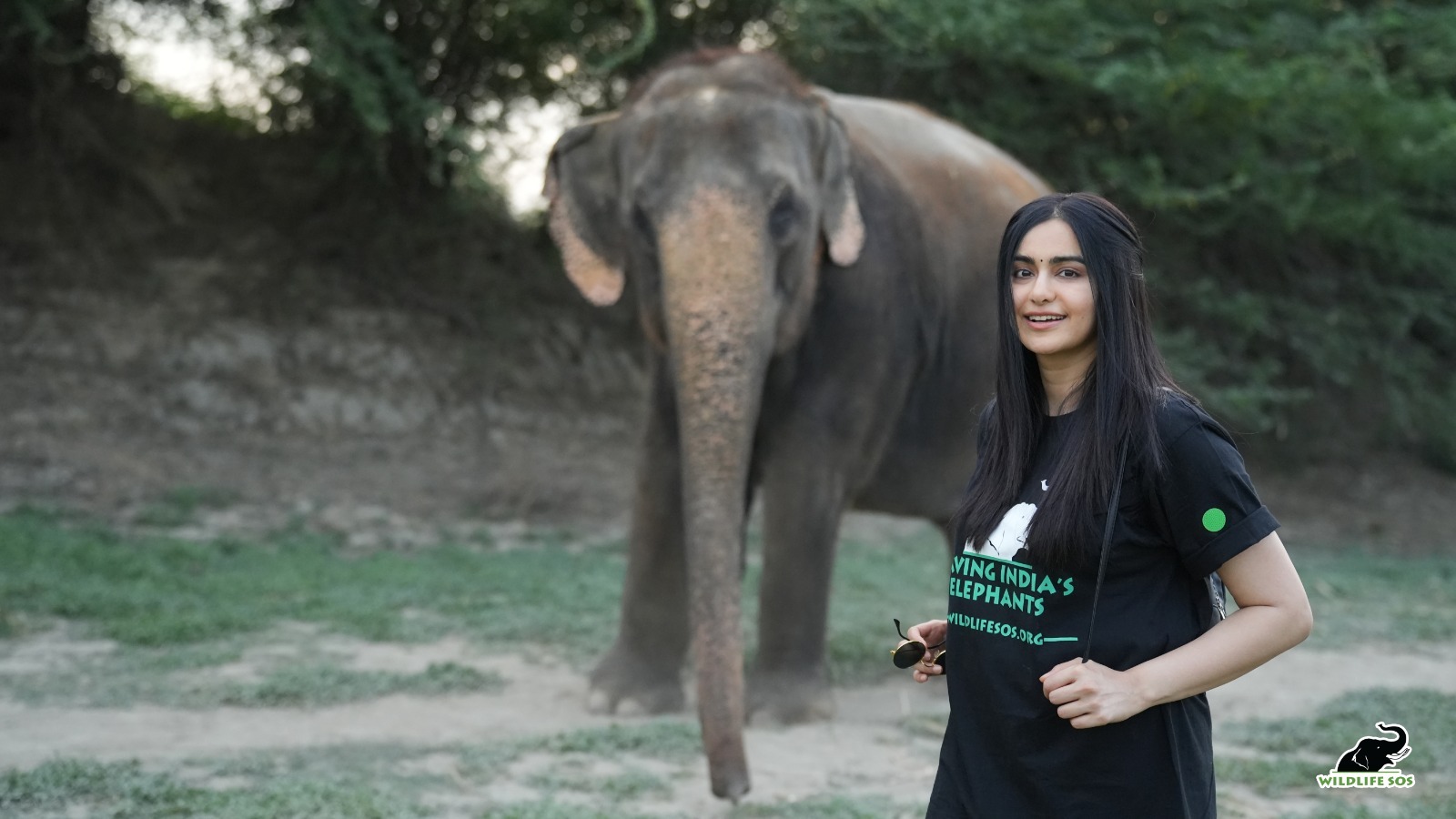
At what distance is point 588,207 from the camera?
5.65 metres

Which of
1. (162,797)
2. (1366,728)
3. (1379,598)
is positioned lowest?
(1379,598)

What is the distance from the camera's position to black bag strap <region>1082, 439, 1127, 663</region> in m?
2.07

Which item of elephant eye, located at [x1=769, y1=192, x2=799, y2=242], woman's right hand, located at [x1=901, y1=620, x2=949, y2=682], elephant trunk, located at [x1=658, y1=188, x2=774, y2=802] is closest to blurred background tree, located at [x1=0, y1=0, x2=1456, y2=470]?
elephant eye, located at [x1=769, y1=192, x2=799, y2=242]

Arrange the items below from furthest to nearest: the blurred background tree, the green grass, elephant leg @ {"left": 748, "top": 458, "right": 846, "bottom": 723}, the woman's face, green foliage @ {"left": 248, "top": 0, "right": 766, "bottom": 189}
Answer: green foliage @ {"left": 248, "top": 0, "right": 766, "bottom": 189}, the blurred background tree, elephant leg @ {"left": 748, "top": 458, "right": 846, "bottom": 723}, the green grass, the woman's face

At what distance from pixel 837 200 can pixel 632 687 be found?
1.91m

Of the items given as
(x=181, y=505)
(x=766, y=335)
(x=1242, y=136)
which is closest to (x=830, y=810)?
(x=766, y=335)

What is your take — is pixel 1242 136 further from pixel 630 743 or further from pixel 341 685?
pixel 341 685

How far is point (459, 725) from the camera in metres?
5.07

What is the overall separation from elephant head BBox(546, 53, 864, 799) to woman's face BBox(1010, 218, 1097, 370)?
7.02 ft

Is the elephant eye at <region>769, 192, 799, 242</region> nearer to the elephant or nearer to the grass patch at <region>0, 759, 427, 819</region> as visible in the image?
the grass patch at <region>0, 759, 427, 819</region>

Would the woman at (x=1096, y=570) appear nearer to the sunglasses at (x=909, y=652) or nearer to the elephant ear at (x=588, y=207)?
the sunglasses at (x=909, y=652)

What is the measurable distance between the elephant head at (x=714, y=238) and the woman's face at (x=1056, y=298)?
2.14 metres

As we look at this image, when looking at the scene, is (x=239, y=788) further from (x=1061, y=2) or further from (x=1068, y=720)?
(x=1061, y=2)

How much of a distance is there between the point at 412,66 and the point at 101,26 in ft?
7.35
